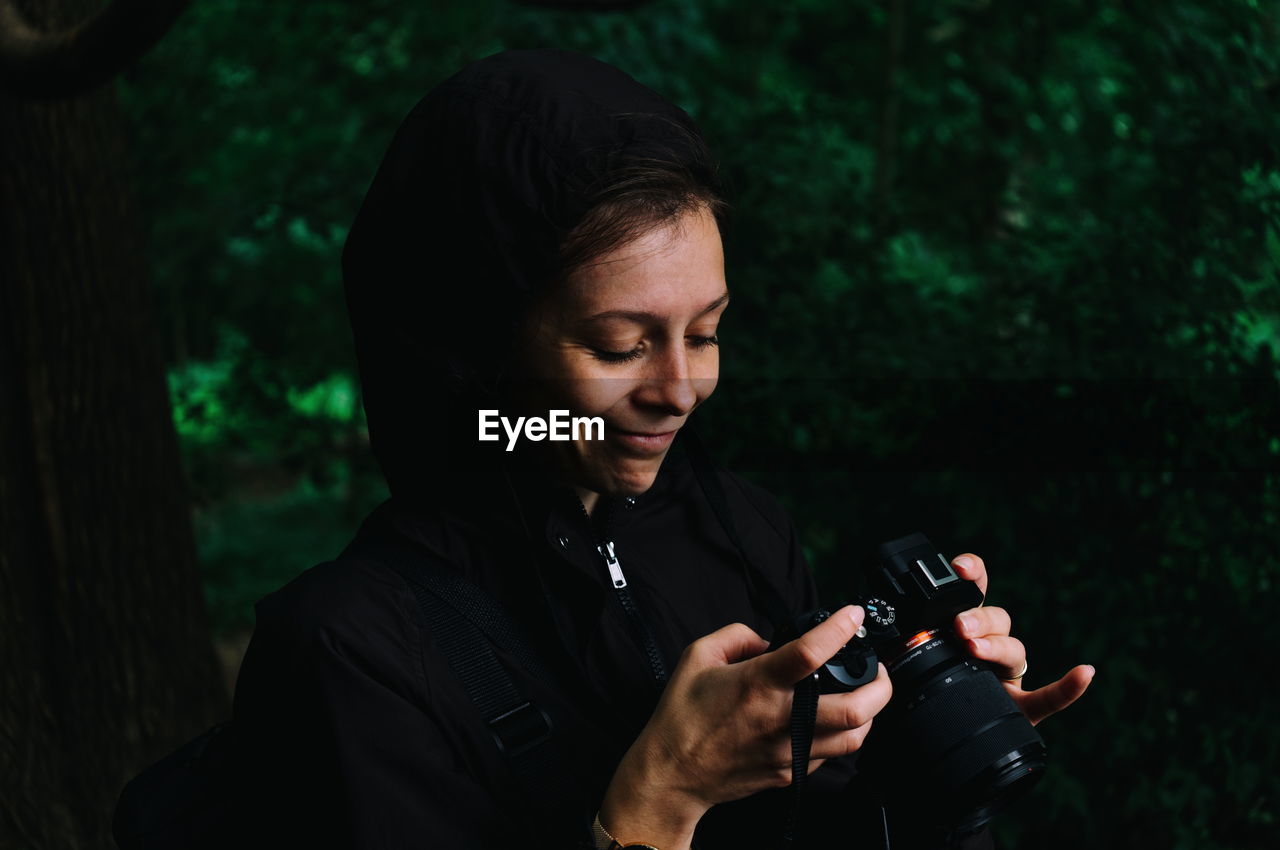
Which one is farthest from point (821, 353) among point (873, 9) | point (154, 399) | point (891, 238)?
point (873, 9)

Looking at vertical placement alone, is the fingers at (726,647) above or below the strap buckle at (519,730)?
above

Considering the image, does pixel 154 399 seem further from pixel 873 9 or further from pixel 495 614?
pixel 873 9

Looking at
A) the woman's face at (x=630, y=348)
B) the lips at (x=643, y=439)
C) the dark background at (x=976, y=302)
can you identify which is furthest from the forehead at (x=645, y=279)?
the dark background at (x=976, y=302)

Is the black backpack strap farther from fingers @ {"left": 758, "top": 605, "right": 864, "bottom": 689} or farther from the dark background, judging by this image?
the dark background

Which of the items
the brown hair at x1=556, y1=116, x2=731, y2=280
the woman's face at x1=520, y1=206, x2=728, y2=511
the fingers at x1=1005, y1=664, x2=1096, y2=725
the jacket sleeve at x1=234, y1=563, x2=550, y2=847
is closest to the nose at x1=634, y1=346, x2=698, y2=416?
the woman's face at x1=520, y1=206, x2=728, y2=511

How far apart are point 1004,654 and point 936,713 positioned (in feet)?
0.55

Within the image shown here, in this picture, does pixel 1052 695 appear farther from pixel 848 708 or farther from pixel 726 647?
pixel 726 647

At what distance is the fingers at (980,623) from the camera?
151cm

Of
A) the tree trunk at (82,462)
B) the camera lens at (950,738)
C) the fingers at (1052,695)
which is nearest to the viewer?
the camera lens at (950,738)

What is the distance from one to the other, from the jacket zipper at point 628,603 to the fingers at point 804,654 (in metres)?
0.31

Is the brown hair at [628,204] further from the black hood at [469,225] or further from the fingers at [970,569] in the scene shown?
the fingers at [970,569]

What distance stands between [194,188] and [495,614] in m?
4.44

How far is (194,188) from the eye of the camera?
5.20 metres

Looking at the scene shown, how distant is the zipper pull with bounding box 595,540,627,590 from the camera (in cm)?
155
